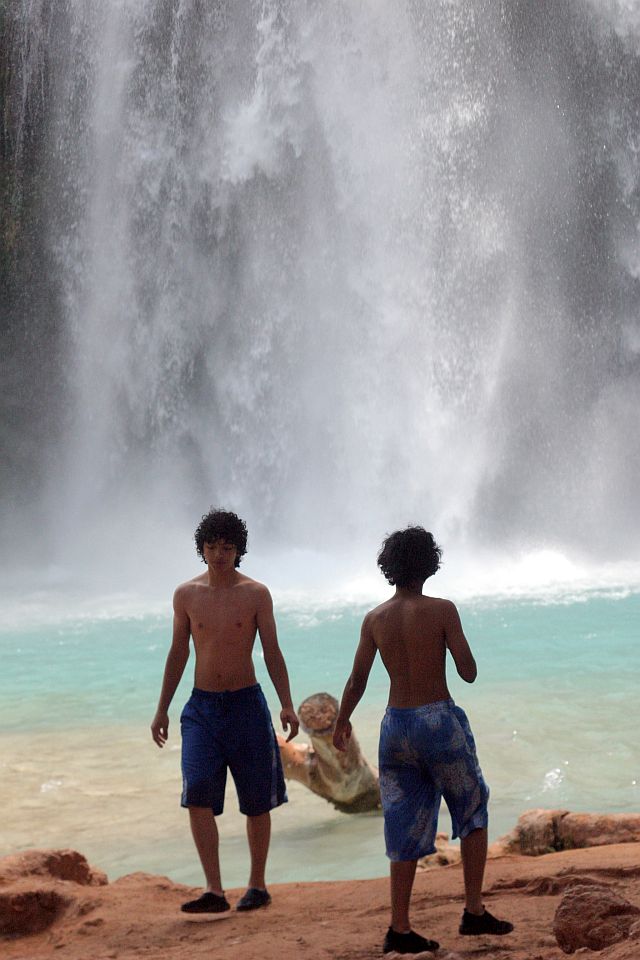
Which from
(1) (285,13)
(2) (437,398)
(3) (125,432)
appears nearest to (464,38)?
(1) (285,13)

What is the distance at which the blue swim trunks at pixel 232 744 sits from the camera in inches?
158

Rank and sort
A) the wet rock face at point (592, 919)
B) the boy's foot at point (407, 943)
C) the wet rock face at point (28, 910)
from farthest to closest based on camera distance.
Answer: the wet rock face at point (28, 910) < the boy's foot at point (407, 943) < the wet rock face at point (592, 919)

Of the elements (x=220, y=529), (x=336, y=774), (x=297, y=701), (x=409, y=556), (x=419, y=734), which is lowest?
(x=336, y=774)

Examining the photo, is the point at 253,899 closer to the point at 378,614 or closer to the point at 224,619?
the point at 224,619

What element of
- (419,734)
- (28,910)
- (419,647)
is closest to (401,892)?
(419,734)

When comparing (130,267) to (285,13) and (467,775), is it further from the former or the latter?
(467,775)

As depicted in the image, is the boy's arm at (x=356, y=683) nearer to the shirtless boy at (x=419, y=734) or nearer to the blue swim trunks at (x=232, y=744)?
the shirtless boy at (x=419, y=734)

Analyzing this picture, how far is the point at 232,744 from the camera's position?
4.02 meters

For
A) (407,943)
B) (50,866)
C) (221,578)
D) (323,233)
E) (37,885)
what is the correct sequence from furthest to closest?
(323,233)
(50,866)
(37,885)
(221,578)
(407,943)

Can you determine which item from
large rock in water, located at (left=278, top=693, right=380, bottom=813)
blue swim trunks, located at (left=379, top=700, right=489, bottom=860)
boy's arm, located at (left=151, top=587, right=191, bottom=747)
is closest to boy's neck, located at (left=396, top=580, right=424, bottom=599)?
blue swim trunks, located at (left=379, top=700, right=489, bottom=860)

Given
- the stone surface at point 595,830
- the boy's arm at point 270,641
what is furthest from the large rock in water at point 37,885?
the stone surface at point 595,830

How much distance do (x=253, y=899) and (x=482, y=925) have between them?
91cm

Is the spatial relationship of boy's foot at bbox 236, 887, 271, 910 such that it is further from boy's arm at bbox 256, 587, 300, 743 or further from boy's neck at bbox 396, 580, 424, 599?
boy's neck at bbox 396, 580, 424, 599

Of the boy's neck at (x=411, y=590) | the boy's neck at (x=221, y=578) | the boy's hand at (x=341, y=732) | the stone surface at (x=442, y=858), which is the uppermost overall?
the boy's neck at (x=221, y=578)
